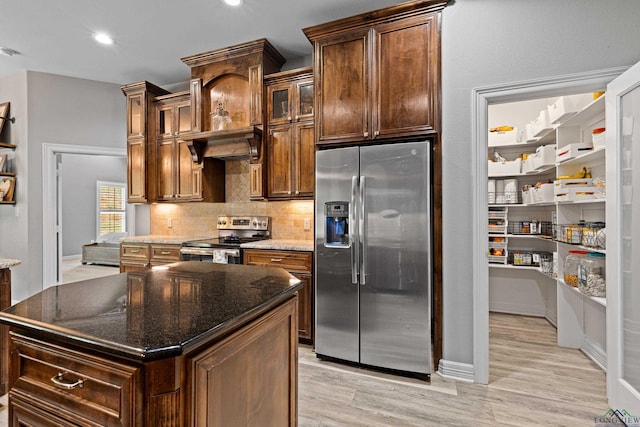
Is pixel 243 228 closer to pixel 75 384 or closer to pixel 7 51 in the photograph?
pixel 75 384

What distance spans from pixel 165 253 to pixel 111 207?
23.2 feet

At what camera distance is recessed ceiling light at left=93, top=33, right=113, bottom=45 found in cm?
314

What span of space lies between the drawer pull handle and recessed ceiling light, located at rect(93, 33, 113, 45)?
3.45 meters

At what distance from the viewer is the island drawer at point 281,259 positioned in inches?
114

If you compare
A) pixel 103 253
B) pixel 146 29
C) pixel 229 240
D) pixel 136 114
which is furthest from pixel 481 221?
pixel 103 253

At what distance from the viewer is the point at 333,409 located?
6.70 feet

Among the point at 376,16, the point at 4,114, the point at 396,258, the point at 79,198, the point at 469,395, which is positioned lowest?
the point at 469,395

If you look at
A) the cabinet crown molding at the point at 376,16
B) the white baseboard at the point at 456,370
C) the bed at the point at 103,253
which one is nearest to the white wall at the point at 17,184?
the bed at the point at 103,253

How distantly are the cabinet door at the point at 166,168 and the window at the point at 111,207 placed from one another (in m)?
6.43


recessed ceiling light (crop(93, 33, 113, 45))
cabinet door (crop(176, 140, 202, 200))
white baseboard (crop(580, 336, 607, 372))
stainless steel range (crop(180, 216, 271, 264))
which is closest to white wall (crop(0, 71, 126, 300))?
recessed ceiling light (crop(93, 33, 113, 45))

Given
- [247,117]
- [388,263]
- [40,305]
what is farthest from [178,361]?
[247,117]

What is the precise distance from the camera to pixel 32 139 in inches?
157

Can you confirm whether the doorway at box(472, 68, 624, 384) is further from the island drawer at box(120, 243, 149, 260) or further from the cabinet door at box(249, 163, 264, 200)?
the island drawer at box(120, 243, 149, 260)

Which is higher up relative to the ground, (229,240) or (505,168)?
(505,168)
